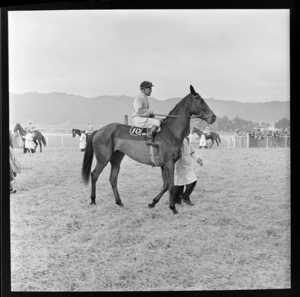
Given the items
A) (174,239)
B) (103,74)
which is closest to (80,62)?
(103,74)

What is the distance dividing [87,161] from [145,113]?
60 centimetres

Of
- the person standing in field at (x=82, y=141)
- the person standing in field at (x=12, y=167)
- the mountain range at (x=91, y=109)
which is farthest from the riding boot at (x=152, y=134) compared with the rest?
the person standing in field at (x=12, y=167)

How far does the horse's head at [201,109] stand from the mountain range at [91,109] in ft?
0.13

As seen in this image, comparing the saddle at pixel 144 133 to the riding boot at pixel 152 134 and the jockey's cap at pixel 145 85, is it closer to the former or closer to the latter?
the riding boot at pixel 152 134

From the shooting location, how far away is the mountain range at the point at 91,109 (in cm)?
372

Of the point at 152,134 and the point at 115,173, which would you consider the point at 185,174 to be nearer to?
the point at 152,134

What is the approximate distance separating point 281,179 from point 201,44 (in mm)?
1249

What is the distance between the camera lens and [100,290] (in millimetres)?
3748

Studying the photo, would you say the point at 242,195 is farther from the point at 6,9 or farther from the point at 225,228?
the point at 6,9

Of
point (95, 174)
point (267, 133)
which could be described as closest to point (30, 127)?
point (95, 174)

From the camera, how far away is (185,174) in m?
3.85

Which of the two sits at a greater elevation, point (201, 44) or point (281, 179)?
point (201, 44)

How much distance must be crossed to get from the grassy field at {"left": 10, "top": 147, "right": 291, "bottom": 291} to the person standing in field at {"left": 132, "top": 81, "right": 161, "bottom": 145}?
1.01 feet
